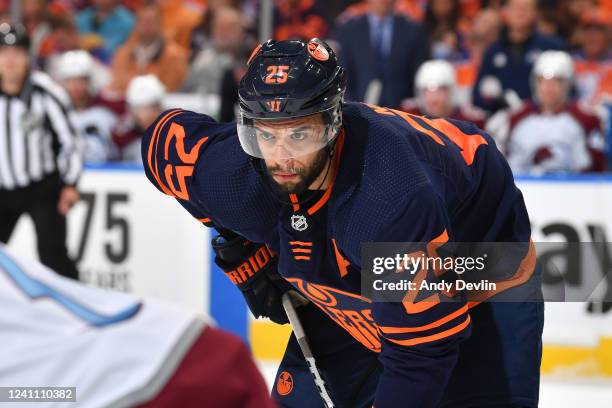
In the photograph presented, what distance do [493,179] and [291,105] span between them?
0.57 m

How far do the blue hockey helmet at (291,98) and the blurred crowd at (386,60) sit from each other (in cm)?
353

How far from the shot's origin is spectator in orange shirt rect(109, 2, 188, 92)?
24.5ft

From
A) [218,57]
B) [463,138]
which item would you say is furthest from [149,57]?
[463,138]

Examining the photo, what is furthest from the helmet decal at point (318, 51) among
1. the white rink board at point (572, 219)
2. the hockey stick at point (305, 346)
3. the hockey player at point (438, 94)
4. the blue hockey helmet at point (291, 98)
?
the hockey player at point (438, 94)

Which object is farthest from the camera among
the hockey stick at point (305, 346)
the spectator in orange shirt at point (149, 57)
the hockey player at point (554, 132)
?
the spectator in orange shirt at point (149, 57)

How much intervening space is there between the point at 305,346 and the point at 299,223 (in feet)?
1.79

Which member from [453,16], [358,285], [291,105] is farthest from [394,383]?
[453,16]

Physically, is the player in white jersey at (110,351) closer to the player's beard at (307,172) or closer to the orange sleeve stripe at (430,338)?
the orange sleeve stripe at (430,338)

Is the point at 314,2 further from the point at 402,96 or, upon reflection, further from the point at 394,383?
the point at 394,383

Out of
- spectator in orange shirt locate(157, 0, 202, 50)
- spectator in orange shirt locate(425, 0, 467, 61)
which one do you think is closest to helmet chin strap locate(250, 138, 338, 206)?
spectator in orange shirt locate(425, 0, 467, 61)

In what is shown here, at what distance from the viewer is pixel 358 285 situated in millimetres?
2506

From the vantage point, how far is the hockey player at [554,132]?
575 cm

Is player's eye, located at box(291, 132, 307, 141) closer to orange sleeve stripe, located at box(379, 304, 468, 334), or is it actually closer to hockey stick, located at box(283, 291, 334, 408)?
orange sleeve stripe, located at box(379, 304, 468, 334)
